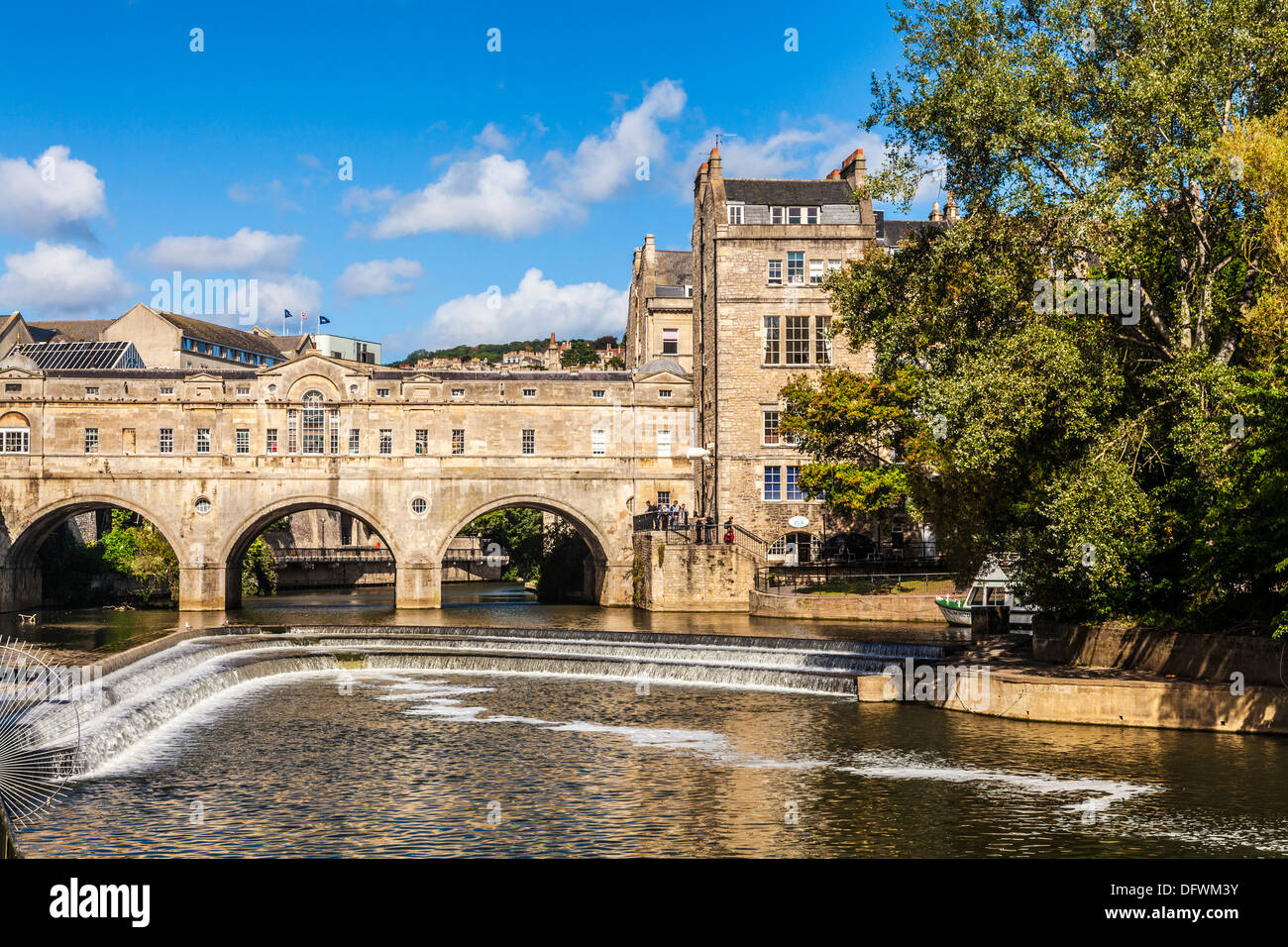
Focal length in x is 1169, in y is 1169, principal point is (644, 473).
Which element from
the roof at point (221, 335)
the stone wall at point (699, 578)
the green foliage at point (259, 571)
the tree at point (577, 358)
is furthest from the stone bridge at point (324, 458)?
the tree at point (577, 358)

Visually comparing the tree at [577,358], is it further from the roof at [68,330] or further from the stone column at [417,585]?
the stone column at [417,585]

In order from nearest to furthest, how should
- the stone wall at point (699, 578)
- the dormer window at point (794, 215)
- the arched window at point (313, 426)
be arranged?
the stone wall at point (699, 578) → the arched window at point (313, 426) → the dormer window at point (794, 215)

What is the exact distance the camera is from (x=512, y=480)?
54688 mm

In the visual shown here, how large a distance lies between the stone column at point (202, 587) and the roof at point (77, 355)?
26.3 m

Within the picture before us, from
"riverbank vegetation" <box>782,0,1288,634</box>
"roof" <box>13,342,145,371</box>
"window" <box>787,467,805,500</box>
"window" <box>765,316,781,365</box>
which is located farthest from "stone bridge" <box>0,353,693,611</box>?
"riverbank vegetation" <box>782,0,1288,634</box>

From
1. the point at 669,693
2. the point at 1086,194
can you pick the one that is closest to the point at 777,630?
the point at 669,693

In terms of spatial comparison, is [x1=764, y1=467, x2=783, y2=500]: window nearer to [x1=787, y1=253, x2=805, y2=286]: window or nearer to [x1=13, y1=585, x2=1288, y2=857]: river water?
[x1=787, y1=253, x2=805, y2=286]: window

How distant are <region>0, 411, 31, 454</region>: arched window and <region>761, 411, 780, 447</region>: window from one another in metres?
33.3

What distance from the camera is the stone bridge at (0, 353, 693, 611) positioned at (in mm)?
52812

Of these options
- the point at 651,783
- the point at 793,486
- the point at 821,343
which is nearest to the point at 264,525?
the point at 793,486

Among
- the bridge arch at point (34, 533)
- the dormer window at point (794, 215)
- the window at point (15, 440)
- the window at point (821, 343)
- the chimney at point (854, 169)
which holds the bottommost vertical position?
the bridge arch at point (34, 533)

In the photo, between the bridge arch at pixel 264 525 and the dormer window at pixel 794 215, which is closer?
the bridge arch at pixel 264 525

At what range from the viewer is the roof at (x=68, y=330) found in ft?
308

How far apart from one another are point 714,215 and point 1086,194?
32.3 m
